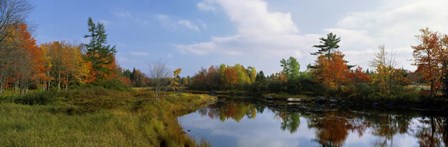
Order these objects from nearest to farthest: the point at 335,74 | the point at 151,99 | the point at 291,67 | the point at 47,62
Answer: the point at 151,99
the point at 47,62
the point at 335,74
the point at 291,67

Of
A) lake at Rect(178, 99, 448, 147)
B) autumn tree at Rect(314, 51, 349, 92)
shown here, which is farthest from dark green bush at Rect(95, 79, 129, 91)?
autumn tree at Rect(314, 51, 349, 92)

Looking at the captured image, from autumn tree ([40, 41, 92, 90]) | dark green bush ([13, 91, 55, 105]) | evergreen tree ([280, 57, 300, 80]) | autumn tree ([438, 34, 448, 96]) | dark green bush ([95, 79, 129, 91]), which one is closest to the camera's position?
dark green bush ([13, 91, 55, 105])

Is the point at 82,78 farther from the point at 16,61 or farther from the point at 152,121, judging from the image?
the point at 152,121

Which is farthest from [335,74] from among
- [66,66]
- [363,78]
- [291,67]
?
[66,66]

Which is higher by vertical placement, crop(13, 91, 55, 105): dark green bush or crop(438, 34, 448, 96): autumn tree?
crop(438, 34, 448, 96): autumn tree

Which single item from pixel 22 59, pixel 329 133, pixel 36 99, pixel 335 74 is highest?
pixel 22 59

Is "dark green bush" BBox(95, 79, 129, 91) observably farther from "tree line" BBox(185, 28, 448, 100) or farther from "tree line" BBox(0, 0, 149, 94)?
"tree line" BBox(185, 28, 448, 100)

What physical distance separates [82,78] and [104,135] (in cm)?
3588

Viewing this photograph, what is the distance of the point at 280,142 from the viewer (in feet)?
51.7

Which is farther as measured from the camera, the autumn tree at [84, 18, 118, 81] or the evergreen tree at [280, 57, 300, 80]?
the evergreen tree at [280, 57, 300, 80]

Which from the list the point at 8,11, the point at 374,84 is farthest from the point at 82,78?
the point at 374,84

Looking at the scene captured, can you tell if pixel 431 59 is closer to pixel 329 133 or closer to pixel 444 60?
pixel 444 60

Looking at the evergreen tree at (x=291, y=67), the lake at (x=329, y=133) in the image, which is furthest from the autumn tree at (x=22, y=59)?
the evergreen tree at (x=291, y=67)

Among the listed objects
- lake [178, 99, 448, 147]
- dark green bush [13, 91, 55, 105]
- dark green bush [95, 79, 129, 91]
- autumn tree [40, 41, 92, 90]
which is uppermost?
autumn tree [40, 41, 92, 90]
